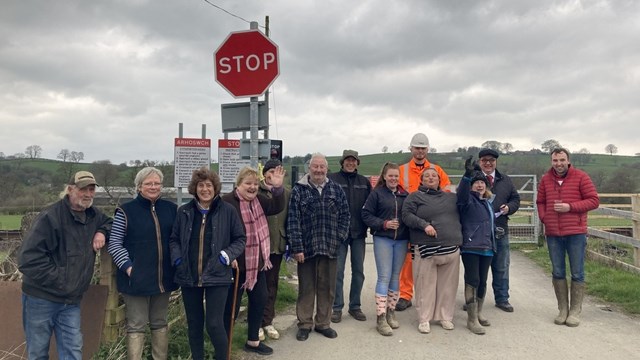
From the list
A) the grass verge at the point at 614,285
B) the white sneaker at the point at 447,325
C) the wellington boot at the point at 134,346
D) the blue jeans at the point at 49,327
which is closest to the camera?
the blue jeans at the point at 49,327

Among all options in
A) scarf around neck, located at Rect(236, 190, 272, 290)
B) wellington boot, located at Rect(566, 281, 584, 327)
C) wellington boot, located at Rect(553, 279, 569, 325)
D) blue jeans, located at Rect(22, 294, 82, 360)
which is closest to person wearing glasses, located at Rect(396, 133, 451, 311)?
wellington boot, located at Rect(553, 279, 569, 325)

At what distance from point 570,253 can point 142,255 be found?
15.7 feet

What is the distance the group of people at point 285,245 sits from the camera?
3441 mm

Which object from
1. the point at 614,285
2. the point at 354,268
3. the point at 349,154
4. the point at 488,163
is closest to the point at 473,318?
the point at 354,268

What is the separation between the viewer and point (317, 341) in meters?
4.79

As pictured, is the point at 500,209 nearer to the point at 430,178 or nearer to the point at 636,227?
the point at 430,178

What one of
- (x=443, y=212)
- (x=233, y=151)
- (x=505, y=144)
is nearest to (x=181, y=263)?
(x=443, y=212)

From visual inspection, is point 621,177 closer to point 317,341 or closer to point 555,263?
point 555,263

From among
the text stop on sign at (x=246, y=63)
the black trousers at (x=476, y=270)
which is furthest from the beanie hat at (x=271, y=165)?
the black trousers at (x=476, y=270)

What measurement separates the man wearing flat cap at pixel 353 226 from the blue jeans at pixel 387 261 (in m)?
0.30

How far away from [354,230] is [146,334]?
8.25 feet

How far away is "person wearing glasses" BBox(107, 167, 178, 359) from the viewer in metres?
3.60

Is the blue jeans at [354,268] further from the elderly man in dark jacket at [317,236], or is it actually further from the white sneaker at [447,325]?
the white sneaker at [447,325]

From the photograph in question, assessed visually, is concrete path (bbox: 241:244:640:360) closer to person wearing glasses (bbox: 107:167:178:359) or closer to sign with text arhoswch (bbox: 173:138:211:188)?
person wearing glasses (bbox: 107:167:178:359)
